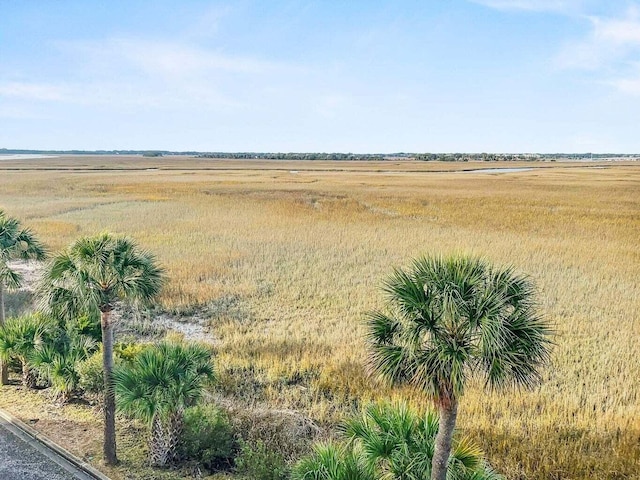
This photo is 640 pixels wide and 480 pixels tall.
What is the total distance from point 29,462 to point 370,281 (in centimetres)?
1722

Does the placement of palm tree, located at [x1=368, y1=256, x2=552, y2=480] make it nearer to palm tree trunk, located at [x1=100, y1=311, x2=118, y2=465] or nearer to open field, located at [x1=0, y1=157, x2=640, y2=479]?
open field, located at [x1=0, y1=157, x2=640, y2=479]

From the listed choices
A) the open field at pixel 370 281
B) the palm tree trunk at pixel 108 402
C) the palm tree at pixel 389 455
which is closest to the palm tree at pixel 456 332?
the open field at pixel 370 281

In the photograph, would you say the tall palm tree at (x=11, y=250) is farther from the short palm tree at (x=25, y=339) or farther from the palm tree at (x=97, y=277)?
the palm tree at (x=97, y=277)

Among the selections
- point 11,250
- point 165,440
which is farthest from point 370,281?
point 165,440

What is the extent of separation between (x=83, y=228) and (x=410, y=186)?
49475 mm

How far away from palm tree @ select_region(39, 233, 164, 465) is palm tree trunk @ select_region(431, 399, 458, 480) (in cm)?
578

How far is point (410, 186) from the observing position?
76.4 metres

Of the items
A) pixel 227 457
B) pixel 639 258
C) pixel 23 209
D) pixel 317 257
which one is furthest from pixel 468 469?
pixel 23 209

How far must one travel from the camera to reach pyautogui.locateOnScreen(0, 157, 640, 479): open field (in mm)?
11758

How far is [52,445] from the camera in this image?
10.5 meters

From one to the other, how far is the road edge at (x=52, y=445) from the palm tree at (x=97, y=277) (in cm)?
257

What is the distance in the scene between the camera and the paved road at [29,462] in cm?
951

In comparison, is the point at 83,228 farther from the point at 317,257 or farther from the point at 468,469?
the point at 468,469

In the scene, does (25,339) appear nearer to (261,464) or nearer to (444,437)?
(261,464)
